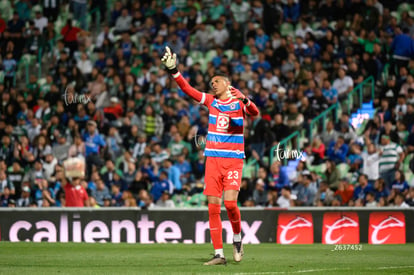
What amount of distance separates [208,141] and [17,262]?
300 cm

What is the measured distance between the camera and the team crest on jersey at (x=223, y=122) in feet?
38.8

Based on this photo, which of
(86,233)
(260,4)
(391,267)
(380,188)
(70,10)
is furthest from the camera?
(70,10)

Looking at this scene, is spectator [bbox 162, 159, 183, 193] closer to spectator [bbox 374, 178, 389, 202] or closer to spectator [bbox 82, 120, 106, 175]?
spectator [bbox 82, 120, 106, 175]

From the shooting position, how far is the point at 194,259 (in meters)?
12.6

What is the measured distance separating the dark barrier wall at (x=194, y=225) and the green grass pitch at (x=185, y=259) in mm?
1898

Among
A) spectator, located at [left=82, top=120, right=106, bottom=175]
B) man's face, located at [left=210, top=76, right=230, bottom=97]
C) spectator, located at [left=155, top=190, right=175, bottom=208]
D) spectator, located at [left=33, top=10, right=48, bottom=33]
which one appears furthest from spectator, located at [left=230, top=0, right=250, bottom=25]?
man's face, located at [left=210, top=76, right=230, bottom=97]

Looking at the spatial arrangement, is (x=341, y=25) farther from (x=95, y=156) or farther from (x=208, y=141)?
(x=208, y=141)

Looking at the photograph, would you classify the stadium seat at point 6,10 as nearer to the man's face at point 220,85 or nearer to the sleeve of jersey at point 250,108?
the man's face at point 220,85

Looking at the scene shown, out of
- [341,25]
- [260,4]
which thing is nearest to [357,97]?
[341,25]

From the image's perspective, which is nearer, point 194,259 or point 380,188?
point 194,259

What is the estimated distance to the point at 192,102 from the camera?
2486cm

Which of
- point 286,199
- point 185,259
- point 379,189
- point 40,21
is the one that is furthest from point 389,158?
point 40,21

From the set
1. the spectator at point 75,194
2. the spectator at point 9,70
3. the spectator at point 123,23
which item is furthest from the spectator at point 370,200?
the spectator at point 9,70

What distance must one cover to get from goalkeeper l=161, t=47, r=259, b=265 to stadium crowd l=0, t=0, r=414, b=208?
27.5ft
